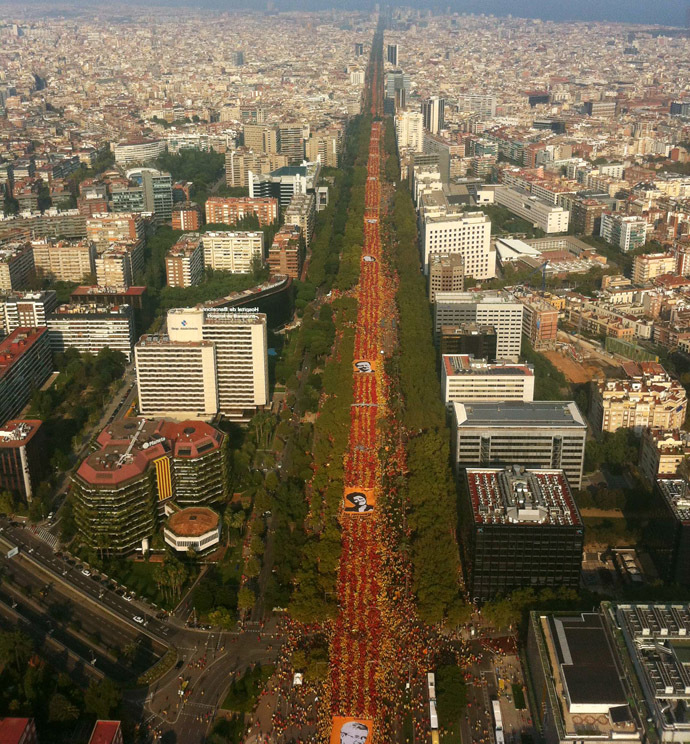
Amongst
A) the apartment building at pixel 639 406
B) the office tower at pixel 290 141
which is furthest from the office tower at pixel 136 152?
the apartment building at pixel 639 406

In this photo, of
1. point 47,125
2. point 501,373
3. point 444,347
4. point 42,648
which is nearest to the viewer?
point 42,648

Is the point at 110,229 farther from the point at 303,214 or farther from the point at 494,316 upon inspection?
the point at 494,316

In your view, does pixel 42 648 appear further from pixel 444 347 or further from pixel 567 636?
pixel 444 347

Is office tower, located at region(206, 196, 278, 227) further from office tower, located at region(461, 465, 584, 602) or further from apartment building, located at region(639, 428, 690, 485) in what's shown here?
office tower, located at region(461, 465, 584, 602)

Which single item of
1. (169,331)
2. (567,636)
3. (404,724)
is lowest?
(404,724)

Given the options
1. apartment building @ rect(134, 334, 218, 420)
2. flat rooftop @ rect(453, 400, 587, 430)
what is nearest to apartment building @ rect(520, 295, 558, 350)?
flat rooftop @ rect(453, 400, 587, 430)

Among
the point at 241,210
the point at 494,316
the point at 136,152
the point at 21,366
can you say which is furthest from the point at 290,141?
the point at 21,366

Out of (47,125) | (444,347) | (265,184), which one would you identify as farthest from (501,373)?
(47,125)
